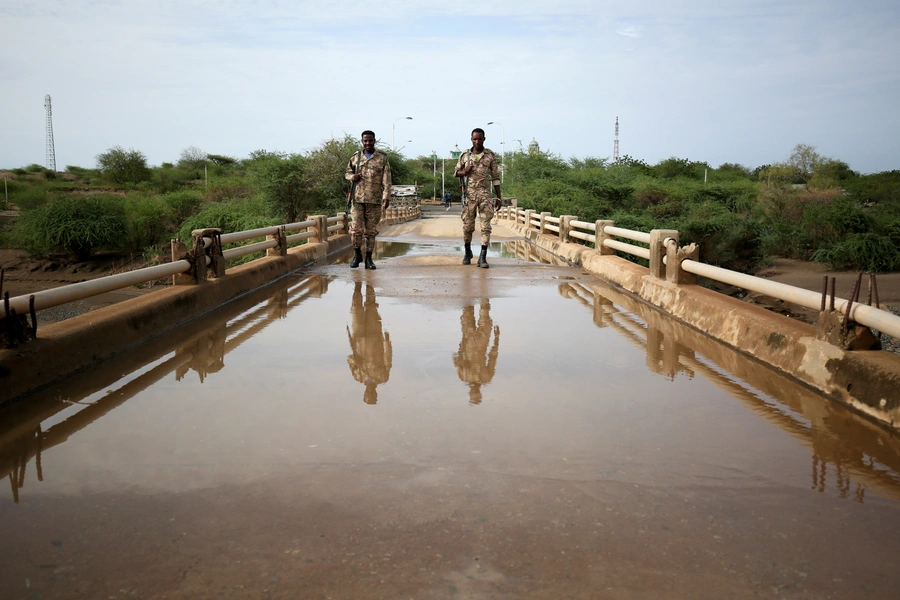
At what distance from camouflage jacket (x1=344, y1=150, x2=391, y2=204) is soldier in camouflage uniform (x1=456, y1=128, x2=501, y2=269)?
4.15 feet

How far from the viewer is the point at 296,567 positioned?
8.94 ft

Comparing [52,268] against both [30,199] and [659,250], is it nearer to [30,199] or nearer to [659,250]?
[30,199]

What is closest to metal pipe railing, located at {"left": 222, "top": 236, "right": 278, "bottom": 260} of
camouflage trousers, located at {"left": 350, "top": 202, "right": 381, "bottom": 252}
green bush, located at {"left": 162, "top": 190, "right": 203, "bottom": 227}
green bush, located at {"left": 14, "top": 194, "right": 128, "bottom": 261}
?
camouflage trousers, located at {"left": 350, "top": 202, "right": 381, "bottom": 252}

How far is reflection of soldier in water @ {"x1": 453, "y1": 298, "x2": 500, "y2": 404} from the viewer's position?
209 inches

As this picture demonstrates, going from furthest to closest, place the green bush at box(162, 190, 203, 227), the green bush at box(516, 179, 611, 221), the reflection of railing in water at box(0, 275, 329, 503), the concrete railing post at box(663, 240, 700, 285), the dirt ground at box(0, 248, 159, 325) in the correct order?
the green bush at box(162, 190, 203, 227)
the dirt ground at box(0, 248, 159, 325)
the green bush at box(516, 179, 611, 221)
the concrete railing post at box(663, 240, 700, 285)
the reflection of railing in water at box(0, 275, 329, 503)

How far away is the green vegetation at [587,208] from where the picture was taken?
2021cm

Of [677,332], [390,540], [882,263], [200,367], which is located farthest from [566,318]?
[882,263]

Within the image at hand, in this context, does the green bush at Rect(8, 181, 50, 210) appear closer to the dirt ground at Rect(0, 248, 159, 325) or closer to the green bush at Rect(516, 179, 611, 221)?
the dirt ground at Rect(0, 248, 159, 325)

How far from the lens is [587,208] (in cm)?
2808

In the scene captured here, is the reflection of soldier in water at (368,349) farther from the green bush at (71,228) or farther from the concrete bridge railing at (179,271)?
the green bush at (71,228)

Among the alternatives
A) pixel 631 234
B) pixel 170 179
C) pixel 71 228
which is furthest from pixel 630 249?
pixel 170 179

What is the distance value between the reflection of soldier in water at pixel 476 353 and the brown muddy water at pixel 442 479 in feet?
0.12

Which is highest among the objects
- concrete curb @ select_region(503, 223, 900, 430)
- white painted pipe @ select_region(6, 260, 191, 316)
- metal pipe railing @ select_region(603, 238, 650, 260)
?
white painted pipe @ select_region(6, 260, 191, 316)

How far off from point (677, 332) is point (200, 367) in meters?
4.41
